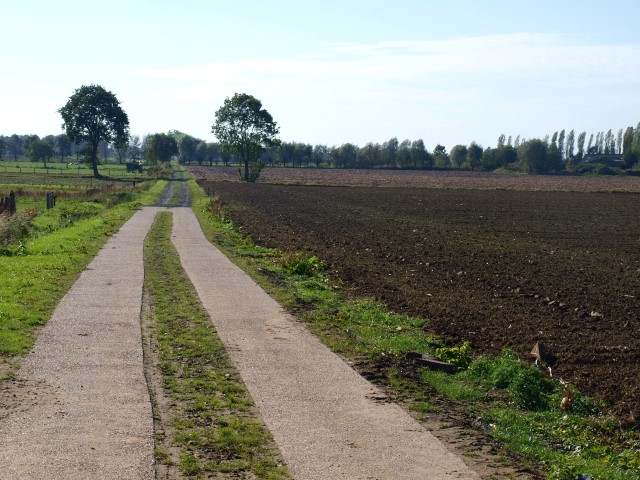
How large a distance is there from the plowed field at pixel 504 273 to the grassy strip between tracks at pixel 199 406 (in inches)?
153

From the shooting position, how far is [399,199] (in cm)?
6512

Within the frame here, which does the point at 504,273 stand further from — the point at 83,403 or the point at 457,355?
the point at 83,403

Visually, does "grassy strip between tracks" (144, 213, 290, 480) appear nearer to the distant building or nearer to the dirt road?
the dirt road

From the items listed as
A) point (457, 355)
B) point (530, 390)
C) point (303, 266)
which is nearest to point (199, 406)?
point (530, 390)

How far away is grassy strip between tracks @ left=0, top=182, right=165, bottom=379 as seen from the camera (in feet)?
38.2

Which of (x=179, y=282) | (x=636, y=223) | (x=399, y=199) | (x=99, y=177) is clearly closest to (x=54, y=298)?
(x=179, y=282)

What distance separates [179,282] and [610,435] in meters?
11.1

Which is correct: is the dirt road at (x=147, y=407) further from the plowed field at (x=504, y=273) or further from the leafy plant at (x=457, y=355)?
the plowed field at (x=504, y=273)

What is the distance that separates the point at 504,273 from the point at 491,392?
37.4ft

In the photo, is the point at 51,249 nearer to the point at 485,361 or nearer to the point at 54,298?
the point at 54,298

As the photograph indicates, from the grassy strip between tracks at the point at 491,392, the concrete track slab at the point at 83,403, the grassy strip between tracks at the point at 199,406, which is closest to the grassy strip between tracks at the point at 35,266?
the concrete track slab at the point at 83,403

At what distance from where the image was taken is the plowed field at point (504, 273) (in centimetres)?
1183

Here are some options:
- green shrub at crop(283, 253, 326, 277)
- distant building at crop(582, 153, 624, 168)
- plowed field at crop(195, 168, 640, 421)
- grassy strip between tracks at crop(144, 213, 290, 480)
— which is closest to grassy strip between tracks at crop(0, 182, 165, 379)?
grassy strip between tracks at crop(144, 213, 290, 480)

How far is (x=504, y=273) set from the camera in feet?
67.7
